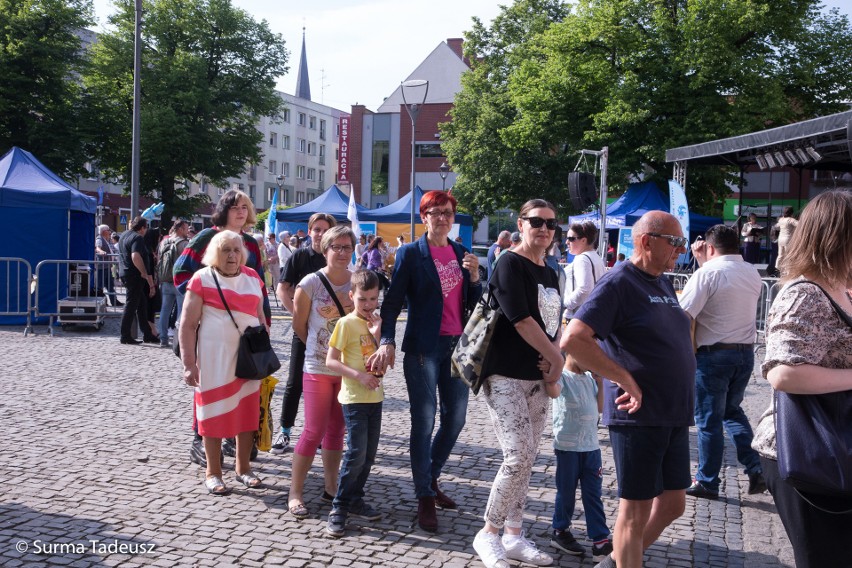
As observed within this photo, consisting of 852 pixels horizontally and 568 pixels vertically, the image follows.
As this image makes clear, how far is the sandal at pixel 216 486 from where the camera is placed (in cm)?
525

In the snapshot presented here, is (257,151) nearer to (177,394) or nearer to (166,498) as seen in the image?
(177,394)

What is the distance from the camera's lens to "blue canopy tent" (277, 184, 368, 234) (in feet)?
91.9

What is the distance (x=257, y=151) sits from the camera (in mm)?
39781

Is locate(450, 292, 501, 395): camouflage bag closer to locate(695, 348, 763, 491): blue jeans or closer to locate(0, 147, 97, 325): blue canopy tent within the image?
locate(695, 348, 763, 491): blue jeans

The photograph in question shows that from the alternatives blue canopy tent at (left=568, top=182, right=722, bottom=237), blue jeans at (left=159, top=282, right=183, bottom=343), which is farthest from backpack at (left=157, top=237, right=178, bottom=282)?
blue canopy tent at (left=568, top=182, right=722, bottom=237)

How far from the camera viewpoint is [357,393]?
4660mm

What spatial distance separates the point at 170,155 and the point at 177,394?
3096 cm

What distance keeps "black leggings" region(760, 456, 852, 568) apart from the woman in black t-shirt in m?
1.50

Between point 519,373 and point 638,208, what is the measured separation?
23.5m

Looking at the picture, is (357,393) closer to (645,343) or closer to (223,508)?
(223,508)

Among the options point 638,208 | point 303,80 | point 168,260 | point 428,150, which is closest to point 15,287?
point 168,260

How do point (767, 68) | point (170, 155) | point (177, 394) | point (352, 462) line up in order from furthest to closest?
point (170, 155) < point (767, 68) < point (177, 394) < point (352, 462)

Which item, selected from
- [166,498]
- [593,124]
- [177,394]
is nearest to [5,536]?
[166,498]

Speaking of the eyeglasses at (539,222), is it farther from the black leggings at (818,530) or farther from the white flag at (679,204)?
the white flag at (679,204)
